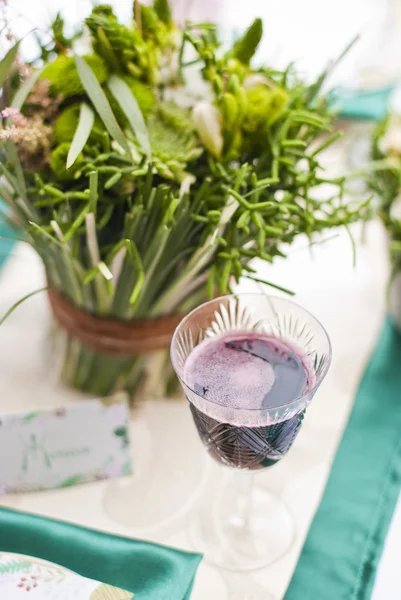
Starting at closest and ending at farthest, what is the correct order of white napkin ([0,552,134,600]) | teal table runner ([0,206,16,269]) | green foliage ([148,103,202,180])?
white napkin ([0,552,134,600]) → green foliage ([148,103,202,180]) → teal table runner ([0,206,16,269])

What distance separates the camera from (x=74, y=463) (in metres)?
0.71

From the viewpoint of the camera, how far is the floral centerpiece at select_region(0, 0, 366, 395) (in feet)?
2.02

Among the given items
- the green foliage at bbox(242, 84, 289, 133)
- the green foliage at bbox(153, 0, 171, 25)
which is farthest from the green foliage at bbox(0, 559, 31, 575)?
the green foliage at bbox(153, 0, 171, 25)

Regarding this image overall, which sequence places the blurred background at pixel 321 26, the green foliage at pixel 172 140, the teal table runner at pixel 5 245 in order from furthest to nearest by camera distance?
the blurred background at pixel 321 26 < the teal table runner at pixel 5 245 < the green foliage at pixel 172 140

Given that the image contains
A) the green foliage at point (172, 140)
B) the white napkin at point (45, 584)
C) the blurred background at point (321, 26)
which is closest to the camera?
the white napkin at point (45, 584)

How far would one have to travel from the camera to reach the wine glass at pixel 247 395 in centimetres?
56

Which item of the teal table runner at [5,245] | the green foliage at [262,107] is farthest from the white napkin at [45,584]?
the teal table runner at [5,245]

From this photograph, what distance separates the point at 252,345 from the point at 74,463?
0.25 metres

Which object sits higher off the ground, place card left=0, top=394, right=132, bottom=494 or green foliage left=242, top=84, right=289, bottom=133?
green foliage left=242, top=84, right=289, bottom=133

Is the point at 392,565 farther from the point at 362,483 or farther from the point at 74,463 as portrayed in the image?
the point at 74,463

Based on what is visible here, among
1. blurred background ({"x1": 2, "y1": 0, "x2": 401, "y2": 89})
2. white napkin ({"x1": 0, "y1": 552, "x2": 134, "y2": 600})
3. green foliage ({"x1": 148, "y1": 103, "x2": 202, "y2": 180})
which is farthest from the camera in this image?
blurred background ({"x1": 2, "y1": 0, "x2": 401, "y2": 89})

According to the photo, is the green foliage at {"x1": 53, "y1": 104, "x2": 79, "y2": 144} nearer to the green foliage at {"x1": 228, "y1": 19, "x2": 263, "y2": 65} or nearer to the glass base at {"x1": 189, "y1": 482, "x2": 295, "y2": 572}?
the green foliage at {"x1": 228, "y1": 19, "x2": 263, "y2": 65}

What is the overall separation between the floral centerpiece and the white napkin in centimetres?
26

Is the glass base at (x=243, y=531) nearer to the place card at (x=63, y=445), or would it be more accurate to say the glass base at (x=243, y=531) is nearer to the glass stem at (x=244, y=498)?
the glass stem at (x=244, y=498)
